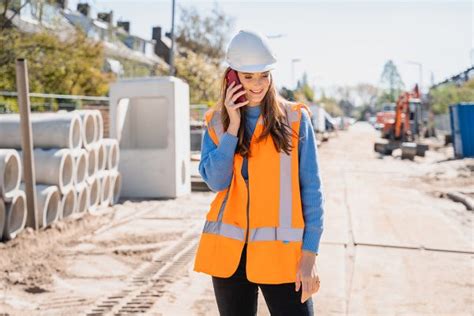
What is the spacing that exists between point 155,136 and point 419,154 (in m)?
15.7

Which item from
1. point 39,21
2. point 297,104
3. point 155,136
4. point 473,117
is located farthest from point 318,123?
point 297,104

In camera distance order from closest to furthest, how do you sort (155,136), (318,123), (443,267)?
1. (443,267)
2. (155,136)
3. (318,123)

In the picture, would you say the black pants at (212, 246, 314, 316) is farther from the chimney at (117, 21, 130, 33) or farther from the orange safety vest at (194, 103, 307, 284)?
the chimney at (117, 21, 130, 33)


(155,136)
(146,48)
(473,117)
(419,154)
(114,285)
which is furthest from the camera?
(146,48)

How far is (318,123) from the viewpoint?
40312 mm

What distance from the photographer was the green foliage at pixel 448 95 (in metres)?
42.8

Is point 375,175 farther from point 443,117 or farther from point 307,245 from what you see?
point 443,117

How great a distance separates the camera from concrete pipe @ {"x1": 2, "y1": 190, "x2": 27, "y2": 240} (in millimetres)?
6980

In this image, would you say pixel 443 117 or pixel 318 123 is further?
pixel 443 117

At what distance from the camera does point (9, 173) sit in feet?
23.7

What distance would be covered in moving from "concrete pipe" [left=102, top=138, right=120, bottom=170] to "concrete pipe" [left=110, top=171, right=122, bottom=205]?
14 cm

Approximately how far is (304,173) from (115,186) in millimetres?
9122

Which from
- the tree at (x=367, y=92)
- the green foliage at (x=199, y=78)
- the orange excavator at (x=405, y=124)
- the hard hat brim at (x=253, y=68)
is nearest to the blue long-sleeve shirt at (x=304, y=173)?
the hard hat brim at (x=253, y=68)

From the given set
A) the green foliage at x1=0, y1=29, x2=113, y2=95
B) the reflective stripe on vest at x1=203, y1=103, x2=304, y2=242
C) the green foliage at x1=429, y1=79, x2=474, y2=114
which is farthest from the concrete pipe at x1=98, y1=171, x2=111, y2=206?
the green foliage at x1=429, y1=79, x2=474, y2=114
